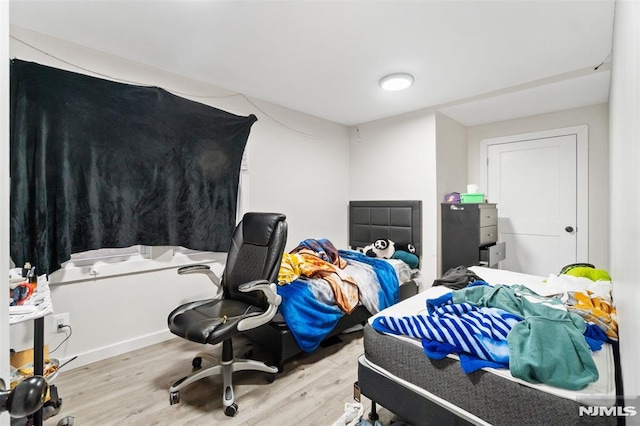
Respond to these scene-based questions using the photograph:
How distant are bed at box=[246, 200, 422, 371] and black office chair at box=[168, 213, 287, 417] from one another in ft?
0.68

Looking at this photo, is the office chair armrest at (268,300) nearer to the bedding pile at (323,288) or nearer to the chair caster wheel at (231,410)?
the bedding pile at (323,288)

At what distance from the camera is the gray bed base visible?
3.24 ft

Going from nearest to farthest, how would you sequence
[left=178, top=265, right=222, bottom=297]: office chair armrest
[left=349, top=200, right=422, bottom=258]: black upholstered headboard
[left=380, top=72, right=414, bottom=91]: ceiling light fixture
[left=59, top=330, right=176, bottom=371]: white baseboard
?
[left=178, top=265, right=222, bottom=297]: office chair armrest < [left=59, top=330, right=176, bottom=371]: white baseboard < [left=380, top=72, right=414, bottom=91]: ceiling light fixture < [left=349, top=200, right=422, bottom=258]: black upholstered headboard

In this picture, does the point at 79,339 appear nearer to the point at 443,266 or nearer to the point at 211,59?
the point at 211,59

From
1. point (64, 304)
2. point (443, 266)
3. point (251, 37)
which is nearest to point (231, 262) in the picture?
point (64, 304)

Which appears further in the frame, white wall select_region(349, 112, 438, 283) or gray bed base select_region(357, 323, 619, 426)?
white wall select_region(349, 112, 438, 283)

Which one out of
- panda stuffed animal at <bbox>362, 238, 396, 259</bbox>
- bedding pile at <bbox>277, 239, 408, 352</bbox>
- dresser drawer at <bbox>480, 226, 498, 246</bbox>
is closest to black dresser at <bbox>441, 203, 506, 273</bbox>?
dresser drawer at <bbox>480, 226, 498, 246</bbox>

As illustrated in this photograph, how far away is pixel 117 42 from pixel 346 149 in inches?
116

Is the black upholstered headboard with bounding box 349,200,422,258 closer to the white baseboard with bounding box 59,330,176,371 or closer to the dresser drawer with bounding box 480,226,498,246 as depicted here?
the dresser drawer with bounding box 480,226,498,246

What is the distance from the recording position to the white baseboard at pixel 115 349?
2.20 m

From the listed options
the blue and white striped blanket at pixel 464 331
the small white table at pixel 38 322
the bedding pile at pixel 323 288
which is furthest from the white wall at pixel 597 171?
the small white table at pixel 38 322

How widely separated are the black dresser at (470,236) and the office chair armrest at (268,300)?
236cm

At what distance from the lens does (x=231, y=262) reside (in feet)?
7.44

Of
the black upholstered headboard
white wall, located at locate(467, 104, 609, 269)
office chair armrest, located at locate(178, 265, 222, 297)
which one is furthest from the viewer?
the black upholstered headboard
